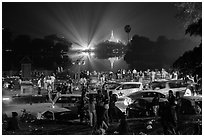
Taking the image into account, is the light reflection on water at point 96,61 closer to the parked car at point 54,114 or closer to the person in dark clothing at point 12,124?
the parked car at point 54,114

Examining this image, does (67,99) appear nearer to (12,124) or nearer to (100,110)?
(100,110)

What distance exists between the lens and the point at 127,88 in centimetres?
1168

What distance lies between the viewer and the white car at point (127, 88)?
11.1 meters

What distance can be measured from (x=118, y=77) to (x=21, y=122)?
3450 millimetres

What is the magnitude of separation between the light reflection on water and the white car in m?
0.93

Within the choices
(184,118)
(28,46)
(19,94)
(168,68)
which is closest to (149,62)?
(168,68)

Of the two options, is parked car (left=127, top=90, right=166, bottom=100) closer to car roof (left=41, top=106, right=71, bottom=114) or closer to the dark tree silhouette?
car roof (left=41, top=106, right=71, bottom=114)

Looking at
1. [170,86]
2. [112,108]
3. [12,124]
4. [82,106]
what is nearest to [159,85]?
[170,86]

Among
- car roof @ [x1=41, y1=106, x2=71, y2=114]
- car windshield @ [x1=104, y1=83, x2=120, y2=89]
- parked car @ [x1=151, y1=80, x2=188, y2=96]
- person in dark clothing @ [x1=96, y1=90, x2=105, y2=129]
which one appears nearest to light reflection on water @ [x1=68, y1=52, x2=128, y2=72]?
car windshield @ [x1=104, y1=83, x2=120, y2=89]

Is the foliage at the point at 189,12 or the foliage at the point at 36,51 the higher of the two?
the foliage at the point at 189,12

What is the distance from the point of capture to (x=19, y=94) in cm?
1201

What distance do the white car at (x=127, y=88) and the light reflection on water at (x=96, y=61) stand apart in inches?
36.5

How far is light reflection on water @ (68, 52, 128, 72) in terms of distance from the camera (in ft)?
34.2

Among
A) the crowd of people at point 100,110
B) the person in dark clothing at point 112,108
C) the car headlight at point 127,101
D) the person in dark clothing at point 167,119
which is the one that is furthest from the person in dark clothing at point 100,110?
the person in dark clothing at point 167,119
